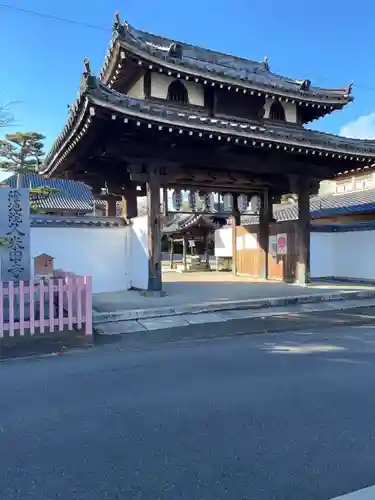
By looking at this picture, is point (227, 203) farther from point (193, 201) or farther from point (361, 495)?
point (361, 495)

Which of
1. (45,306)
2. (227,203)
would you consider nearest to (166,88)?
(227,203)

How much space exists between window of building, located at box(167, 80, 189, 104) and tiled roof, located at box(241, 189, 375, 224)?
840 cm

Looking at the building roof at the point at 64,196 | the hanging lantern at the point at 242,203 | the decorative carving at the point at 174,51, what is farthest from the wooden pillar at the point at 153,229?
the building roof at the point at 64,196

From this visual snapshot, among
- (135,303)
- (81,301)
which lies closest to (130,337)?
(81,301)

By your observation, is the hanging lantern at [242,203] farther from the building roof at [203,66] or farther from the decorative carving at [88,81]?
the decorative carving at [88,81]

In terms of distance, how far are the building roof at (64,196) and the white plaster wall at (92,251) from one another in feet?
69.3

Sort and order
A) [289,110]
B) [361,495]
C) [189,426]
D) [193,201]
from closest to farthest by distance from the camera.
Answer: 1. [361,495]
2. [189,426]
3. [289,110]
4. [193,201]

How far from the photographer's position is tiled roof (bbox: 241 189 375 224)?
18.9m

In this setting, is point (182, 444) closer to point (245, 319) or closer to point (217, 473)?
point (217, 473)

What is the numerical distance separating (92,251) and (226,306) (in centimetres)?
489

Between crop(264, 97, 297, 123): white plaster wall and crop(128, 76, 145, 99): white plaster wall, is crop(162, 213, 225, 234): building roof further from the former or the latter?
crop(128, 76, 145, 99): white plaster wall

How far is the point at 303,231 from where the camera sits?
43.5 ft

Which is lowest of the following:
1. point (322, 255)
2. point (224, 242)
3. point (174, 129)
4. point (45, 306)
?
point (45, 306)

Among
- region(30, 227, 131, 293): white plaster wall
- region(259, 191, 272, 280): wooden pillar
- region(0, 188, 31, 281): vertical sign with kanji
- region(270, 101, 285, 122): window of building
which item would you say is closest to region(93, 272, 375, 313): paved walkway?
region(30, 227, 131, 293): white plaster wall
